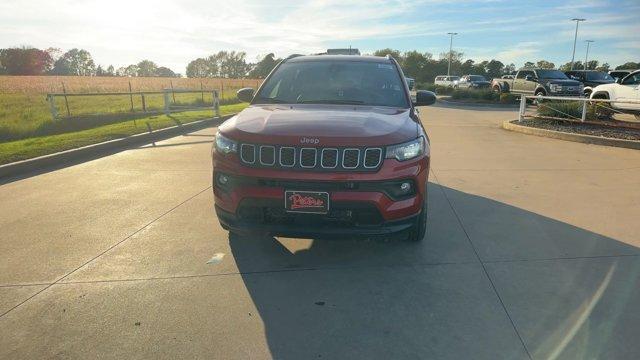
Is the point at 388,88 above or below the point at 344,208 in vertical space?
above

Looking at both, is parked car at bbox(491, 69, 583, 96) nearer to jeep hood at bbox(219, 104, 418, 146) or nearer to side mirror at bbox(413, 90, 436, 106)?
side mirror at bbox(413, 90, 436, 106)

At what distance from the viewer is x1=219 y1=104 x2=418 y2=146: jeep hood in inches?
134

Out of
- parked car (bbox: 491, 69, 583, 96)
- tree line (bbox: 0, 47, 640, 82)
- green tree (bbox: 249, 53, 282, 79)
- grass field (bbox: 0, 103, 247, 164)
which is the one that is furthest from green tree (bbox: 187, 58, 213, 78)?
grass field (bbox: 0, 103, 247, 164)

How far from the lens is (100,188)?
6.29m

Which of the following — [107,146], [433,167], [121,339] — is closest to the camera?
[121,339]

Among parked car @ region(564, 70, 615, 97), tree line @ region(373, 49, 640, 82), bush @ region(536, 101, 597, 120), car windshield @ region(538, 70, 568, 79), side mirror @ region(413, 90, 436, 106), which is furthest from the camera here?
tree line @ region(373, 49, 640, 82)

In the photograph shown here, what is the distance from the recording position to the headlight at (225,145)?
11.8 feet

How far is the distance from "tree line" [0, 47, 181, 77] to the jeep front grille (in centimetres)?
10021

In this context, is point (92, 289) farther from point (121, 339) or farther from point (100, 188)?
point (100, 188)

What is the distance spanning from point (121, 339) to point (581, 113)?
13.4 m

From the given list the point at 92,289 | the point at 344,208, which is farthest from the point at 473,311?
the point at 92,289

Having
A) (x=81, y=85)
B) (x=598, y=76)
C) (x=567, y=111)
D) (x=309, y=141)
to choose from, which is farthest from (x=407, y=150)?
(x=81, y=85)

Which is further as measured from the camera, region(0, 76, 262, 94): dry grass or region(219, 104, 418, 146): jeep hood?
region(0, 76, 262, 94): dry grass

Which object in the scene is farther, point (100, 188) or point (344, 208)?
point (100, 188)
